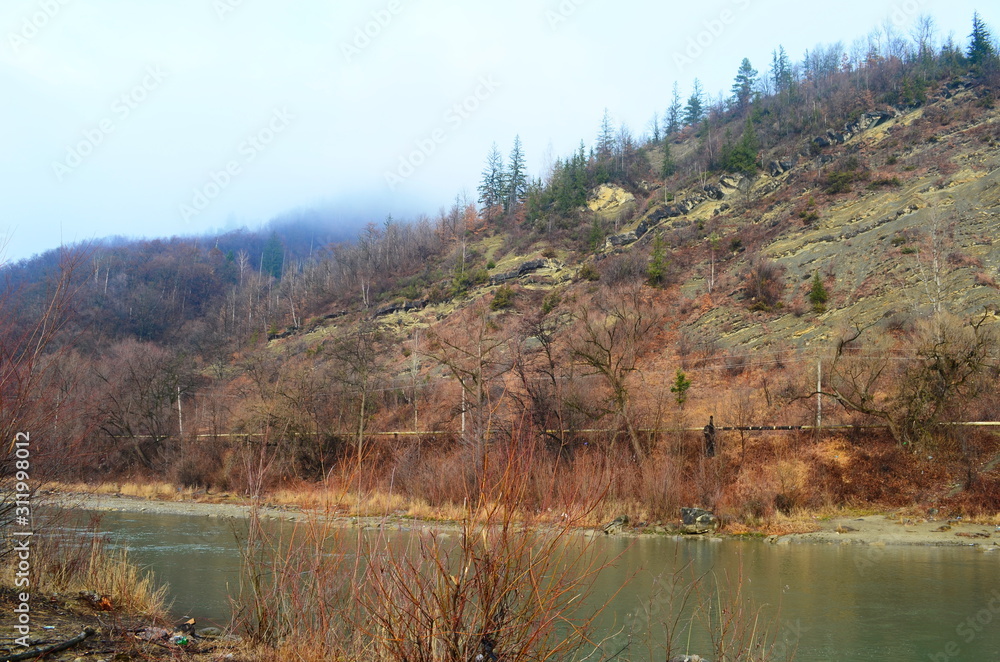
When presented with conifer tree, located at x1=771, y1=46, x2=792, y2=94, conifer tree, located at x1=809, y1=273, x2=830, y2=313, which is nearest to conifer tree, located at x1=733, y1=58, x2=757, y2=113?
conifer tree, located at x1=771, y1=46, x2=792, y2=94

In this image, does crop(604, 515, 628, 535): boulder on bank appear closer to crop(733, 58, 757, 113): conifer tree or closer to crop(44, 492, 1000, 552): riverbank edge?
crop(44, 492, 1000, 552): riverbank edge

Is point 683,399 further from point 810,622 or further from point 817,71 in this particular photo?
point 817,71

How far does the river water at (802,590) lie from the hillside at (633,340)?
2.49m

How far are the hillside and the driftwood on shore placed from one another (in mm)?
2250

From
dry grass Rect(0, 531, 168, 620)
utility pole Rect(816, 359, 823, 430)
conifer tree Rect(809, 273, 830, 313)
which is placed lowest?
dry grass Rect(0, 531, 168, 620)

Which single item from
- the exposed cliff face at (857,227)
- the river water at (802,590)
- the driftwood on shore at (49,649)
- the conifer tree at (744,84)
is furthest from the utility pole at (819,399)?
the conifer tree at (744,84)

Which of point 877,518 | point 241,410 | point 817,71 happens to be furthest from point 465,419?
point 817,71

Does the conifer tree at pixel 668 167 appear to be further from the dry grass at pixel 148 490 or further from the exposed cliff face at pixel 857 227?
the dry grass at pixel 148 490

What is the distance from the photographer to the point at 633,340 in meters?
29.1

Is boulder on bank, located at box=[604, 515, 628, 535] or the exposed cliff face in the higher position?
the exposed cliff face

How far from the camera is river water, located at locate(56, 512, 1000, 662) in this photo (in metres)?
9.94

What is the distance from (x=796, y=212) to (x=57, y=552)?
53.5 metres

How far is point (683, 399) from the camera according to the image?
2950 cm

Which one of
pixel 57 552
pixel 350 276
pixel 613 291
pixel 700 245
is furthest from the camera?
pixel 350 276
